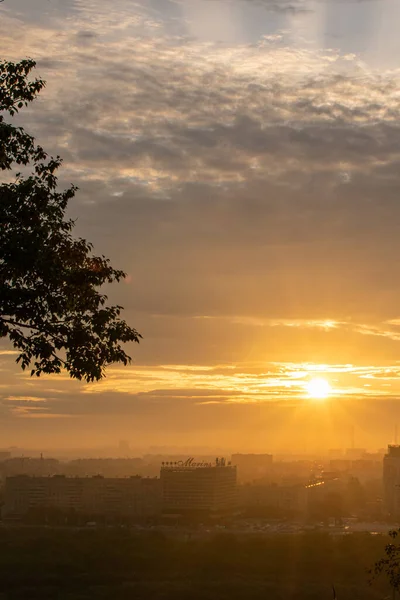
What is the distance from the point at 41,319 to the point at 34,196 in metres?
2.15

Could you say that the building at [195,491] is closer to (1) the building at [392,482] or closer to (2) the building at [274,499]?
(2) the building at [274,499]

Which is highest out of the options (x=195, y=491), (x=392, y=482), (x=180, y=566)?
(x=392, y=482)

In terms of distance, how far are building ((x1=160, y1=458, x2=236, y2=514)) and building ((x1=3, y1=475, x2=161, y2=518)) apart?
2.63m

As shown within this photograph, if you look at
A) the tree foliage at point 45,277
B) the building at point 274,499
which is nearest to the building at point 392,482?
the building at point 274,499

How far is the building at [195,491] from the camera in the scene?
145500 mm

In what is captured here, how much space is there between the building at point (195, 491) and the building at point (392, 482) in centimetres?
2808

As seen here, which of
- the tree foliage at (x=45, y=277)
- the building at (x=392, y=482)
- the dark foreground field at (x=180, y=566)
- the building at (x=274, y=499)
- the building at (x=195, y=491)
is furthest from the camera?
the building at (x=274, y=499)

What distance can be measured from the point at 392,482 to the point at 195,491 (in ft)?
132

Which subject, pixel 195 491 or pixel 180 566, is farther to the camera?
pixel 195 491

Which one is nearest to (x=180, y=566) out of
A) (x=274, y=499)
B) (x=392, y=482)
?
(x=274, y=499)

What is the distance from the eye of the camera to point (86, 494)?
15338 centimetres

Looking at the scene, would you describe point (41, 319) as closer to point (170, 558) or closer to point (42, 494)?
point (170, 558)

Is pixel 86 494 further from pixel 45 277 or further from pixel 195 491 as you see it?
pixel 45 277

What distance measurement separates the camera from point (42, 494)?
152m
